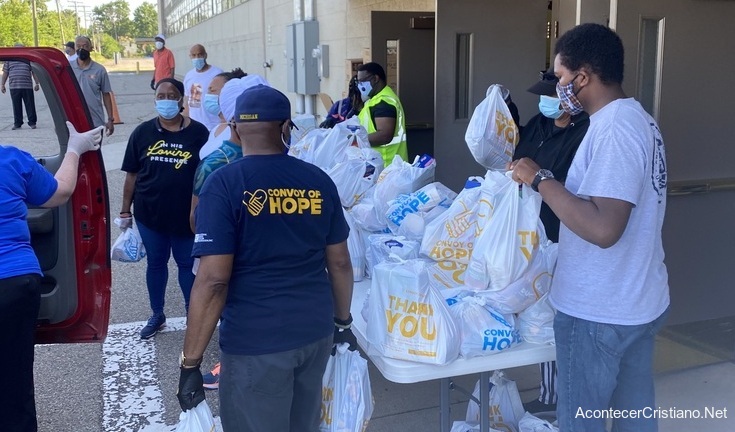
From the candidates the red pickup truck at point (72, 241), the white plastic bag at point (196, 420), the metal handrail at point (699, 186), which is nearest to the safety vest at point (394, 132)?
the metal handrail at point (699, 186)

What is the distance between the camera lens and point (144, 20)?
119 metres

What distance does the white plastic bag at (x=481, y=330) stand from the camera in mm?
2625

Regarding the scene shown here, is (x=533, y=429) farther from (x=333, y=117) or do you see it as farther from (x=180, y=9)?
(x=180, y=9)

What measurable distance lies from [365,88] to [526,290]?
3752mm

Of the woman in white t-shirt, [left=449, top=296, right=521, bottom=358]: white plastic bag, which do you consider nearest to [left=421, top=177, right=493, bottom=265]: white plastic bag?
[left=449, top=296, right=521, bottom=358]: white plastic bag

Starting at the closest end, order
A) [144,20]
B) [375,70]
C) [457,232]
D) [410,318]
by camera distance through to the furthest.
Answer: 1. [410,318]
2. [457,232]
3. [375,70]
4. [144,20]

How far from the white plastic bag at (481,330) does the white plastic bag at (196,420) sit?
0.94 metres

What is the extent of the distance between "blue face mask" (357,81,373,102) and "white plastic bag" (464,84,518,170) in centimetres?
269

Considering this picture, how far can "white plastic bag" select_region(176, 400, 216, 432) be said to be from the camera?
97.3 inches

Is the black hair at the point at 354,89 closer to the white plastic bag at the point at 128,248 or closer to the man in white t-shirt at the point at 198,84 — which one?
the man in white t-shirt at the point at 198,84

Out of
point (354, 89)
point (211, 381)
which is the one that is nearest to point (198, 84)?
point (354, 89)

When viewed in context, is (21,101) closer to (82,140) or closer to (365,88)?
(365,88)

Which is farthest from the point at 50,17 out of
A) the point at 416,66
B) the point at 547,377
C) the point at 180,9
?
the point at 547,377

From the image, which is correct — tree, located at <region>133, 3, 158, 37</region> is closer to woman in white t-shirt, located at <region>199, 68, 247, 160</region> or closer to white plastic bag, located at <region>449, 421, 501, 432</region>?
woman in white t-shirt, located at <region>199, 68, 247, 160</region>
